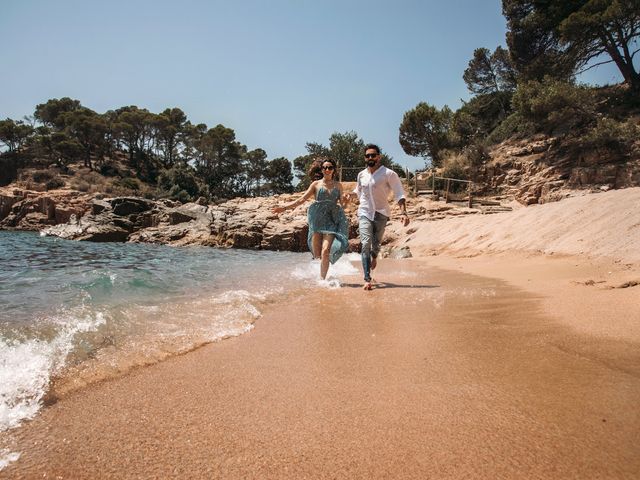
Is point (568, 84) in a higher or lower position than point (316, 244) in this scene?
higher

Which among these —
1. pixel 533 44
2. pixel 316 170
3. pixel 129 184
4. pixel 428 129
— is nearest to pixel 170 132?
pixel 129 184

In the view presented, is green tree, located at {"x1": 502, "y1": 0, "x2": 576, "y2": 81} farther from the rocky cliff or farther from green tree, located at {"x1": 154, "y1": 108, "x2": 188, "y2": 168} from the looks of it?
green tree, located at {"x1": 154, "y1": 108, "x2": 188, "y2": 168}

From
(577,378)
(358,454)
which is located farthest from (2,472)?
(577,378)

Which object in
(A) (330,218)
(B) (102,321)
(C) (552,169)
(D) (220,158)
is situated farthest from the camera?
(D) (220,158)

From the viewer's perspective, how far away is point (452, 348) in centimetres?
Answer: 196

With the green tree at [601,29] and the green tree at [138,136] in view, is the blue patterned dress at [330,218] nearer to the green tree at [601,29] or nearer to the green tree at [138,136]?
the green tree at [601,29]

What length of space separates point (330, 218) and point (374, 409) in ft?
14.3

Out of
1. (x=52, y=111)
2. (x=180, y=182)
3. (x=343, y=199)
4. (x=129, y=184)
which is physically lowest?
(x=343, y=199)

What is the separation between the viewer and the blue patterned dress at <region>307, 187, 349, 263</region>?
18.2ft

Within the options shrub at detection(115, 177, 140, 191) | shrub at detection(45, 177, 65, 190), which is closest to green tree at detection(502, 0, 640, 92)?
shrub at detection(115, 177, 140, 191)

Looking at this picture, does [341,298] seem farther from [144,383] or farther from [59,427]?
[59,427]

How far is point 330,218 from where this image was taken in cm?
557

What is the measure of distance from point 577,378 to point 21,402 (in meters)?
2.18

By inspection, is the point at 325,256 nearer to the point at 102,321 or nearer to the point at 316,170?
the point at 316,170
